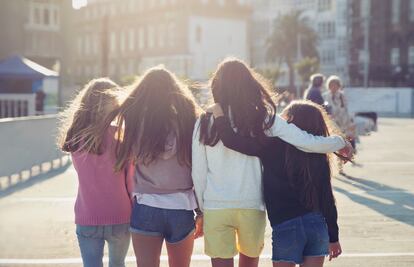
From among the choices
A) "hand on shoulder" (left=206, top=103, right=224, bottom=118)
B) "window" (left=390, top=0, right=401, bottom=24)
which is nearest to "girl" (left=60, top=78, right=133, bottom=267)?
"hand on shoulder" (left=206, top=103, right=224, bottom=118)

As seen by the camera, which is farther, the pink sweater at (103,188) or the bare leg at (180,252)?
the pink sweater at (103,188)

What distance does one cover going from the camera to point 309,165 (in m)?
4.29

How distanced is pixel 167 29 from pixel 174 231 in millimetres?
87151

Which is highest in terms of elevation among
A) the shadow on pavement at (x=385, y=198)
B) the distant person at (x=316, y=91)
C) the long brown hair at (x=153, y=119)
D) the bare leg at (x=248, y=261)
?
the distant person at (x=316, y=91)

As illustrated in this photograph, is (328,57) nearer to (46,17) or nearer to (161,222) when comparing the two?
(46,17)

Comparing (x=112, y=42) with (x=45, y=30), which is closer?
(x=45, y=30)

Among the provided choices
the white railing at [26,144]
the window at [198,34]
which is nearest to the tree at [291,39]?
the window at [198,34]

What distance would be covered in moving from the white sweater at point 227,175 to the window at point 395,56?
7223cm

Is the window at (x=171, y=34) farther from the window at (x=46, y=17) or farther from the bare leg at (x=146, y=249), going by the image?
the bare leg at (x=146, y=249)

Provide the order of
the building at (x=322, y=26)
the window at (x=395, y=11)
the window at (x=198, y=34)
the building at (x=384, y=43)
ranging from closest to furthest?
the building at (x=384, y=43), the window at (x=395, y=11), the building at (x=322, y=26), the window at (x=198, y=34)

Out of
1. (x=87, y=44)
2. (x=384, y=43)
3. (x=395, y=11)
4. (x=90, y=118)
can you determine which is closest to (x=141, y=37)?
(x=87, y=44)

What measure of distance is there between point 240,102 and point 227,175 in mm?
433

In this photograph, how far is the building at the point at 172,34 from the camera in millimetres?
87875

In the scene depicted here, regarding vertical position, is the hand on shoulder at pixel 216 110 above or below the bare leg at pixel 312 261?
above
